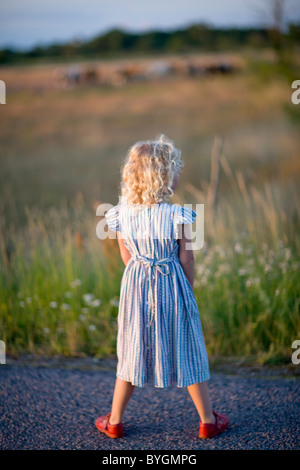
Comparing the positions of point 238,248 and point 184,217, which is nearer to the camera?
point 184,217

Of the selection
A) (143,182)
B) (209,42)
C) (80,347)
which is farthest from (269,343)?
(209,42)

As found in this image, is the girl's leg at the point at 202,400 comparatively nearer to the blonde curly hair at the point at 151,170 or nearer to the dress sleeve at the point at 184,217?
the dress sleeve at the point at 184,217

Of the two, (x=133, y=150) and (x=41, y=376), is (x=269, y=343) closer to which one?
(x=41, y=376)

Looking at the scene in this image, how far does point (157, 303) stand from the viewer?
2.52 m

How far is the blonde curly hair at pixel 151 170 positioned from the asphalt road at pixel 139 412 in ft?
4.02

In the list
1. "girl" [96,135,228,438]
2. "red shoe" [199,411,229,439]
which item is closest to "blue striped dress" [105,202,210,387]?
"girl" [96,135,228,438]

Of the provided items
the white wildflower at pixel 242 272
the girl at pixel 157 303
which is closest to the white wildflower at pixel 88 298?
the white wildflower at pixel 242 272

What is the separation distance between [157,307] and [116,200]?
8965 millimetres

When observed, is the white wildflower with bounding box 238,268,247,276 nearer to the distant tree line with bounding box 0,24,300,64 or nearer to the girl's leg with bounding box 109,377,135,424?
the girl's leg with bounding box 109,377,135,424

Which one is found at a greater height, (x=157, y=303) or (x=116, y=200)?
(x=116, y=200)

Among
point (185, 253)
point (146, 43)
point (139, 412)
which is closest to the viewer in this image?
point (185, 253)

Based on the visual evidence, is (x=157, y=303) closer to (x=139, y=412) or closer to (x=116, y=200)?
(x=139, y=412)

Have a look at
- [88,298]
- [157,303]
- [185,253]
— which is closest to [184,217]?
[185,253]

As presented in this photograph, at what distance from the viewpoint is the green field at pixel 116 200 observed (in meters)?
3.84
